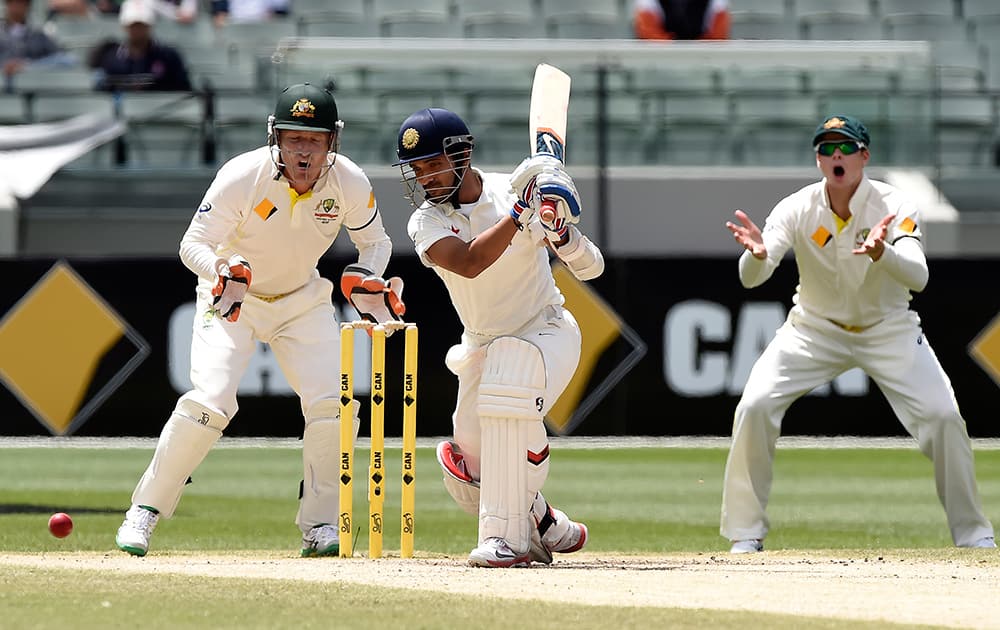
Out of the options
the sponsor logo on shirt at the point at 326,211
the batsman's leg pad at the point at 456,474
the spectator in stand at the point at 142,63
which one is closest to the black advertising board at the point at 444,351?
the spectator in stand at the point at 142,63

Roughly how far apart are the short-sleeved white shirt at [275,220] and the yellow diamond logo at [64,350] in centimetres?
615

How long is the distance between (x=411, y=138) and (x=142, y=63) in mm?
9356

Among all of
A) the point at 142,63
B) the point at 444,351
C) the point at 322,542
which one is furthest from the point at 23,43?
the point at 322,542

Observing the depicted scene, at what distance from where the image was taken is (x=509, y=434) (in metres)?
6.40

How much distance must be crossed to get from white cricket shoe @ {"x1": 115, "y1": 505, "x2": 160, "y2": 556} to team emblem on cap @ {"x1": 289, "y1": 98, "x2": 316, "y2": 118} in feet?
5.68

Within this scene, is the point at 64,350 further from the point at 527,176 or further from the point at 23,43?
the point at 527,176

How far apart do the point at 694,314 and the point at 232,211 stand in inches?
268

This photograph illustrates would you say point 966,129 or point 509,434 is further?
point 966,129

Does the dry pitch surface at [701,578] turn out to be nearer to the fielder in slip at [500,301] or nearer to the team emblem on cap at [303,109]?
the fielder in slip at [500,301]

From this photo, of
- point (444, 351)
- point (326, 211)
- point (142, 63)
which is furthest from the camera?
point (142, 63)

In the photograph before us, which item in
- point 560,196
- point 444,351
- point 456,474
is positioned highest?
point 560,196

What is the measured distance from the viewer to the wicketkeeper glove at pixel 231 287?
6.68 m

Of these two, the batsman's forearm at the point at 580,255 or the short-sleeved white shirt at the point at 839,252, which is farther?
the short-sleeved white shirt at the point at 839,252

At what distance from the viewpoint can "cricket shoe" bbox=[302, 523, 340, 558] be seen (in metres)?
7.21
